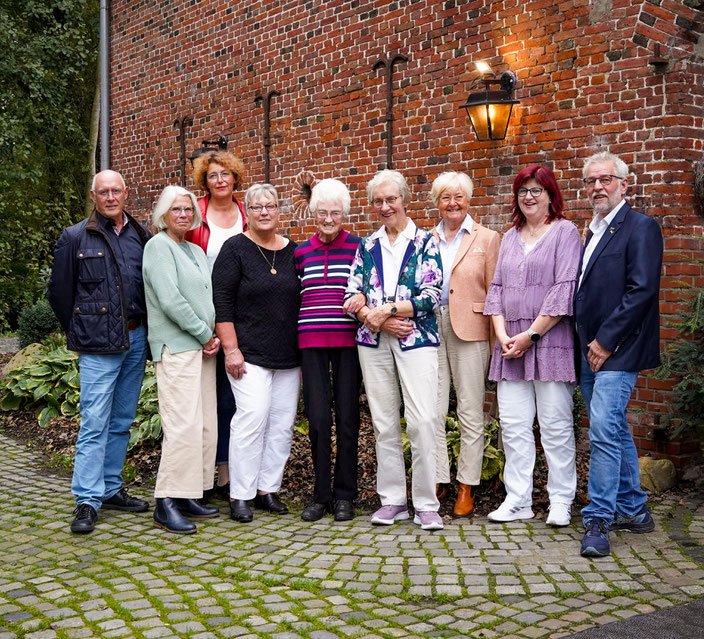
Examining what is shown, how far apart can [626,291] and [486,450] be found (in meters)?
1.54

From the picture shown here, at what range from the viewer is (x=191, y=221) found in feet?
16.1

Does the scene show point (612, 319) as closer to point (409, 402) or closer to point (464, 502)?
point (409, 402)

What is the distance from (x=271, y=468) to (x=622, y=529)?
2126mm

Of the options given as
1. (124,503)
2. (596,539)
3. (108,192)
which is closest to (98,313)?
(108,192)

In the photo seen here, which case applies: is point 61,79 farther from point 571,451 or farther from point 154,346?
point 571,451

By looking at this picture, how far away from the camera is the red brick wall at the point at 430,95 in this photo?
5.55 m

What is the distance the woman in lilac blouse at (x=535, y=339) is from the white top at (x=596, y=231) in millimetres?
54

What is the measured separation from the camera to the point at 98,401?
491 cm

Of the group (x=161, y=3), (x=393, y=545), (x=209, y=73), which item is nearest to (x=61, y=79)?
(x=161, y=3)

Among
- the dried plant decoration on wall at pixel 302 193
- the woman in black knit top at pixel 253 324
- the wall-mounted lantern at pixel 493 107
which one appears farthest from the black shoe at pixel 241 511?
the dried plant decoration on wall at pixel 302 193

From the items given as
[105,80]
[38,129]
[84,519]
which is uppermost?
[105,80]

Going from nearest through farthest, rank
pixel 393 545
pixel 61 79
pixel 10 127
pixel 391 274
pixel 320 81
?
1. pixel 393 545
2. pixel 391 274
3. pixel 320 81
4. pixel 10 127
5. pixel 61 79

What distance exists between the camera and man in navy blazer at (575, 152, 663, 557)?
4238 mm

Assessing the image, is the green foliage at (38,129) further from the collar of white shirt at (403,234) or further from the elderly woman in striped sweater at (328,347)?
the collar of white shirt at (403,234)
